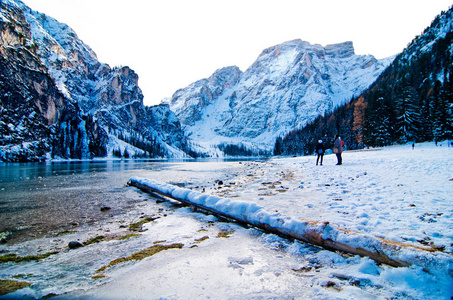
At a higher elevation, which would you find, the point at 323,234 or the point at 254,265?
the point at 323,234

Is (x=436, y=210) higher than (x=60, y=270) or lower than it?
higher

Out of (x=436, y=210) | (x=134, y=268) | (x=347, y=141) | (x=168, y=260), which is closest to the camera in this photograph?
(x=134, y=268)

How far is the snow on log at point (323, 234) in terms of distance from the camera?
9.86ft

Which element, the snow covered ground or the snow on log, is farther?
the snow on log

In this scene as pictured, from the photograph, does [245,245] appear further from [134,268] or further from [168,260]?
[134,268]

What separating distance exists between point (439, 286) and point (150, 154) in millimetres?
181684

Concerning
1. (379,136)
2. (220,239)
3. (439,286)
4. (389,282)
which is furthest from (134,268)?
(379,136)

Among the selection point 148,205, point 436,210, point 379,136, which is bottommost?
point 148,205

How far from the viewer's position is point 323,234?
3951 millimetres

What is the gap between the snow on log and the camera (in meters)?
3.00

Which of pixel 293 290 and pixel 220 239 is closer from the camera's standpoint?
pixel 293 290

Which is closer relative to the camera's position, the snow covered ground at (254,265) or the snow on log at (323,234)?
the snow covered ground at (254,265)

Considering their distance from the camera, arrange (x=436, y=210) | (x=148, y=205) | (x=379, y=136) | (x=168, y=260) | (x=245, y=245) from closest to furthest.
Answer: (x=168, y=260) < (x=245, y=245) < (x=436, y=210) < (x=148, y=205) < (x=379, y=136)

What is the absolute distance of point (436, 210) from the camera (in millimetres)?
5168
